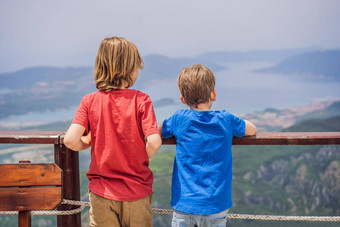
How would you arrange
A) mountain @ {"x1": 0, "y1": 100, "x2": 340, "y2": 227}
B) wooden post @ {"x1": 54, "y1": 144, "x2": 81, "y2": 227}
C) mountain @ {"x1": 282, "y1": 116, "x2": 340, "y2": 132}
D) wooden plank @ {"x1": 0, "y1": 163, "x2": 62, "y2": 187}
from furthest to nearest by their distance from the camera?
mountain @ {"x1": 282, "y1": 116, "x2": 340, "y2": 132} < mountain @ {"x1": 0, "y1": 100, "x2": 340, "y2": 227} < wooden post @ {"x1": 54, "y1": 144, "x2": 81, "y2": 227} < wooden plank @ {"x1": 0, "y1": 163, "x2": 62, "y2": 187}

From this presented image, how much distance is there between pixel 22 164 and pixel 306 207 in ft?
75.2

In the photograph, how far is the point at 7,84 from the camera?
2934 cm

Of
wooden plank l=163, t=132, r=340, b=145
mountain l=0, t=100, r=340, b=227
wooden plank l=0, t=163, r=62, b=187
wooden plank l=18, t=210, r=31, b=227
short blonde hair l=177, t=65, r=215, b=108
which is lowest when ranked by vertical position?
mountain l=0, t=100, r=340, b=227

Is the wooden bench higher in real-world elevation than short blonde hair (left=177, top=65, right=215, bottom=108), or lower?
lower

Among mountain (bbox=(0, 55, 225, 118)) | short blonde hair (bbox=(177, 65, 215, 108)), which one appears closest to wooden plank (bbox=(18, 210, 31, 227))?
short blonde hair (bbox=(177, 65, 215, 108))

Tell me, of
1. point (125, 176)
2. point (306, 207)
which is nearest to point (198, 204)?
point (125, 176)

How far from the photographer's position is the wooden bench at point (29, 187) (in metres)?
1.66

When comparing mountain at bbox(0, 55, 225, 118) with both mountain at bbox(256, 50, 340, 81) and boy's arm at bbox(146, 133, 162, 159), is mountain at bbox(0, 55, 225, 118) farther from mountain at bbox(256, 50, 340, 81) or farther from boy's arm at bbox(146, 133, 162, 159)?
boy's arm at bbox(146, 133, 162, 159)

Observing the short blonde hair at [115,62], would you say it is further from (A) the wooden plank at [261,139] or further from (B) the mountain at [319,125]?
(B) the mountain at [319,125]

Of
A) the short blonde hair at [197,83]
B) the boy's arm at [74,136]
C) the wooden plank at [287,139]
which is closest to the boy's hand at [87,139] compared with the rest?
the boy's arm at [74,136]

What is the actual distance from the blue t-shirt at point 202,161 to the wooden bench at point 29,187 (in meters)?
0.49

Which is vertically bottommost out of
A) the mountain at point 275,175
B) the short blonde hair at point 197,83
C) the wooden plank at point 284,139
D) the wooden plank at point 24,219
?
the mountain at point 275,175

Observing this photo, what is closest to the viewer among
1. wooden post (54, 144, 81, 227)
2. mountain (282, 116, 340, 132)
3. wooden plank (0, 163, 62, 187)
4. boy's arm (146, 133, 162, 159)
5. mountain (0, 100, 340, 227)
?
boy's arm (146, 133, 162, 159)

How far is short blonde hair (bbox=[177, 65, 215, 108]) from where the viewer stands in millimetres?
1551
